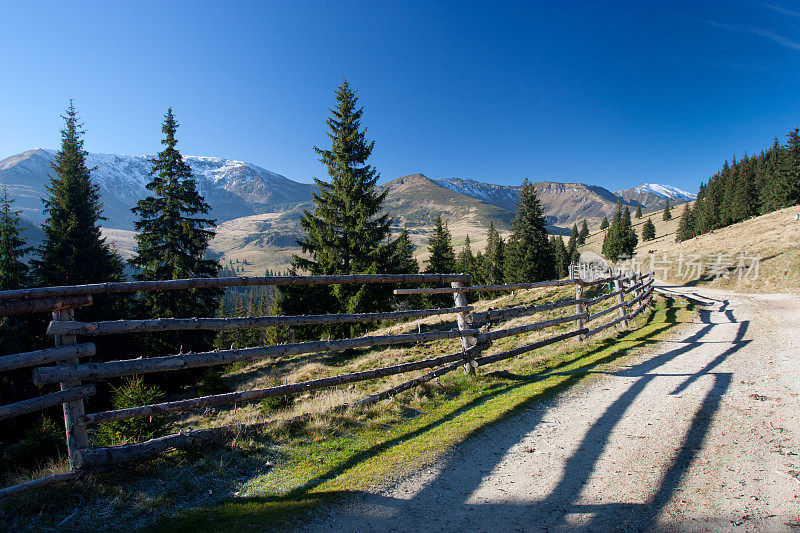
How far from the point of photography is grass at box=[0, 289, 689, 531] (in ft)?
10.2

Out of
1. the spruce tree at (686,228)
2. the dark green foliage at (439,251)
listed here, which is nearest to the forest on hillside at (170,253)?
the dark green foliage at (439,251)

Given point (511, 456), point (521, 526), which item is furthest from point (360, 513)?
point (511, 456)

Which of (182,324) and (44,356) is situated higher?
(182,324)

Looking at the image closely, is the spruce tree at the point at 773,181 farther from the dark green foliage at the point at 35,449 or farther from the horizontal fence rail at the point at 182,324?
the dark green foliage at the point at 35,449

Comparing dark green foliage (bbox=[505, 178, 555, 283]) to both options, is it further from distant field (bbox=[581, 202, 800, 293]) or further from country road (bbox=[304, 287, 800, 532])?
country road (bbox=[304, 287, 800, 532])

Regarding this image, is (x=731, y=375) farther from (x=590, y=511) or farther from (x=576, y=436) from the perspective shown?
(x=590, y=511)

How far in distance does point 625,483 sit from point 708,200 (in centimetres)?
9279

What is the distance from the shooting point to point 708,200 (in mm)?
70812

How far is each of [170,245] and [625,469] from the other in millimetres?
22857

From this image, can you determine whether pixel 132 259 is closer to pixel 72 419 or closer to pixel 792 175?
pixel 72 419

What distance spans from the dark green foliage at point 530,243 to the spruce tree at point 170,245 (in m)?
30.9

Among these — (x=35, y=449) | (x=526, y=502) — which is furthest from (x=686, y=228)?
(x=35, y=449)

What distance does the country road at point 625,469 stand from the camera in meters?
2.87

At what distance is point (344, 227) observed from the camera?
21406 millimetres
